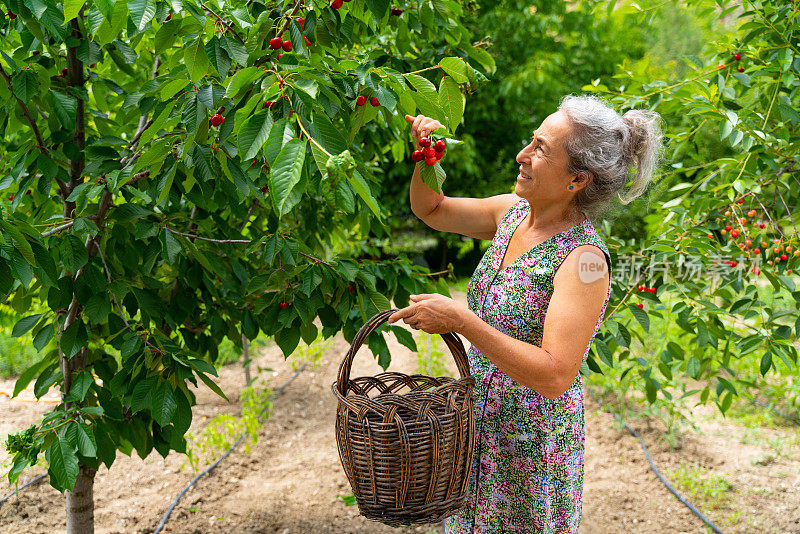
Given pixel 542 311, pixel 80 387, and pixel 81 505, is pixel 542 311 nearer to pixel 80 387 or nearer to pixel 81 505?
pixel 80 387

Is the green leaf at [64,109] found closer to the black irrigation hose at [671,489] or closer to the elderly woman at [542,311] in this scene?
the elderly woman at [542,311]

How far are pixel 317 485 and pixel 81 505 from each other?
1195 mm

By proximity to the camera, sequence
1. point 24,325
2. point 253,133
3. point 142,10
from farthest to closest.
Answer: point 24,325 → point 142,10 → point 253,133

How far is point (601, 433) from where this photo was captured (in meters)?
3.81

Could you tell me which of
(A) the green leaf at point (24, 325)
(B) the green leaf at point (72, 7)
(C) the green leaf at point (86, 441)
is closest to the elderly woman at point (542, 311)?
(B) the green leaf at point (72, 7)

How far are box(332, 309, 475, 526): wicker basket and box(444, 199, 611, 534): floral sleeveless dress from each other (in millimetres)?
233

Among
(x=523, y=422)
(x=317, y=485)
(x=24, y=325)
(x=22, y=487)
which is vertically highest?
(x=24, y=325)

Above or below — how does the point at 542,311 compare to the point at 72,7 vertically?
below

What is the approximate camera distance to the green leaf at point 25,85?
155cm

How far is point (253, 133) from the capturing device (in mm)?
1015

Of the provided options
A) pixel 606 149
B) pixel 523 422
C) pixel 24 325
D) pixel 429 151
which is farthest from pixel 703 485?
pixel 24 325

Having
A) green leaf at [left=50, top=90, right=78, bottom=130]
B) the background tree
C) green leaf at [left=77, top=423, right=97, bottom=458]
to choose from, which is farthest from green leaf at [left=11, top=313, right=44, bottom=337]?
green leaf at [left=50, top=90, right=78, bottom=130]

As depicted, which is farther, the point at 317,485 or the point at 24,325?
the point at 317,485

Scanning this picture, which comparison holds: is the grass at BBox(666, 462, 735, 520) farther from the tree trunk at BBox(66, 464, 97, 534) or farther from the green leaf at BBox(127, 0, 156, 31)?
the green leaf at BBox(127, 0, 156, 31)
